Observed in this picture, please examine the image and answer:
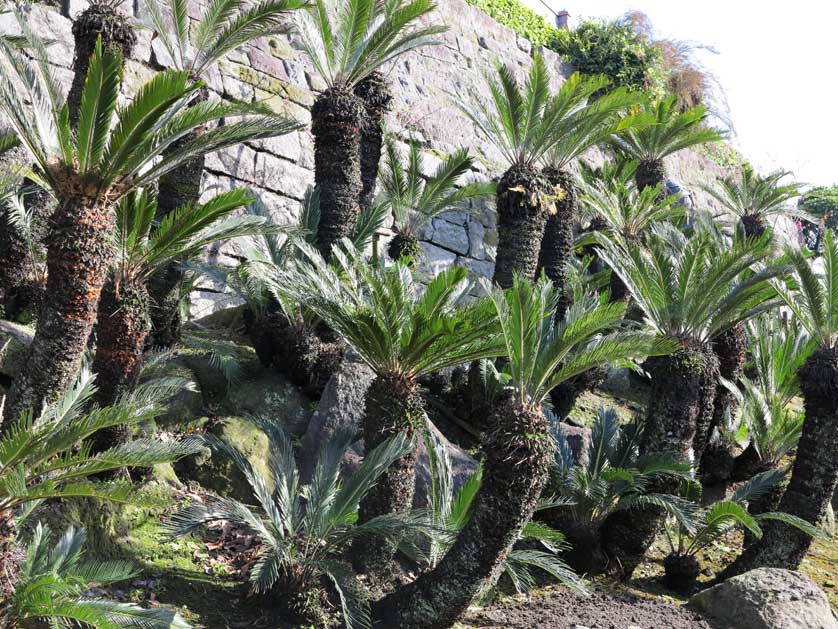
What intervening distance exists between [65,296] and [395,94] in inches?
397

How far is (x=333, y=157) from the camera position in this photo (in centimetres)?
962

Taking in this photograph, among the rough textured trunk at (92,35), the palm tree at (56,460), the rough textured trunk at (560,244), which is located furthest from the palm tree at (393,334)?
the rough textured trunk at (560,244)

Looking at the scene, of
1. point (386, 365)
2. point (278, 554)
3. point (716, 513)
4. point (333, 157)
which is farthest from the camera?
point (333, 157)

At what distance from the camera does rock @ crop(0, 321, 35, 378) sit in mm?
7328

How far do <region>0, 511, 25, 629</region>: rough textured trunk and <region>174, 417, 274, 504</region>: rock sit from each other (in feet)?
9.08

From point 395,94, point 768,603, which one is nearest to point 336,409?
point 768,603

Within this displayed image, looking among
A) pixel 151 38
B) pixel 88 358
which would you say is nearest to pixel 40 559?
pixel 88 358

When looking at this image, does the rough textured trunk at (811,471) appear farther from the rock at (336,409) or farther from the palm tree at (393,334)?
the rock at (336,409)

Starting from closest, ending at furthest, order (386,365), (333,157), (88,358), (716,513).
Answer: (386,365)
(88,358)
(716,513)
(333,157)

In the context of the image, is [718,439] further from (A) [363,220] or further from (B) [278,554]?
(B) [278,554]

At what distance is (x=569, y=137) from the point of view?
35.1 ft

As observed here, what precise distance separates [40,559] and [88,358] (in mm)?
2669

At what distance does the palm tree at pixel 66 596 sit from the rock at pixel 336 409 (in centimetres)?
292

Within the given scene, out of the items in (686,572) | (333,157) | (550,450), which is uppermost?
(333,157)
